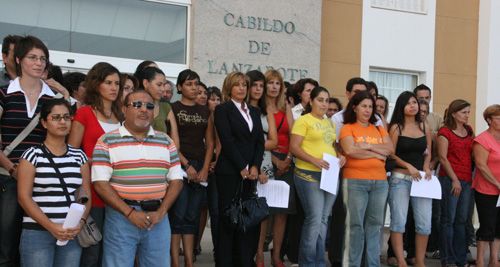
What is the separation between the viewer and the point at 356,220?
6988 mm

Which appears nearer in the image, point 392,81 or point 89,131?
point 89,131

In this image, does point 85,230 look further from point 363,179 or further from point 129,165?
point 363,179

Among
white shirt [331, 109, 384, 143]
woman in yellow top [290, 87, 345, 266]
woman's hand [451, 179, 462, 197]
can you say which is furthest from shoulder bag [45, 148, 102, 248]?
woman's hand [451, 179, 462, 197]

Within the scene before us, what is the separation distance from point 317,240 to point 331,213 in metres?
0.66

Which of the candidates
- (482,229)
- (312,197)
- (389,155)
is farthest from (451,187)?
(312,197)

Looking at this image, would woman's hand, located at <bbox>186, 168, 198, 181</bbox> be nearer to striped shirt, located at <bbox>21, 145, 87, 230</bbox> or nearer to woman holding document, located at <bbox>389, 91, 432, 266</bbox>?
striped shirt, located at <bbox>21, 145, 87, 230</bbox>

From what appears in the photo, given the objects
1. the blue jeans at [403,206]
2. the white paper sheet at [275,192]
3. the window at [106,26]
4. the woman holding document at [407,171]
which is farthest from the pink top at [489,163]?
the window at [106,26]

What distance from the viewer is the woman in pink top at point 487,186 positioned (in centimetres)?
788

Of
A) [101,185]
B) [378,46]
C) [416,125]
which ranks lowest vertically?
[101,185]

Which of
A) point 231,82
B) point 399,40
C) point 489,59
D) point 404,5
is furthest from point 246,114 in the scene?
point 489,59

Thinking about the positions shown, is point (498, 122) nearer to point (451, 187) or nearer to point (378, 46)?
point (451, 187)

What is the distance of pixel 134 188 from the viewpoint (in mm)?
4938

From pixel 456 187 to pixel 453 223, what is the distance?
1.61 feet

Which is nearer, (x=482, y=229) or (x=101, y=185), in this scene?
(x=101, y=185)
